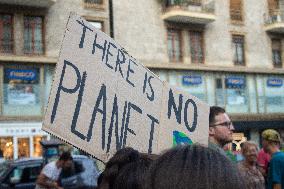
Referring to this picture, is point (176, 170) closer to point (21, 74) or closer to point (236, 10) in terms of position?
point (21, 74)

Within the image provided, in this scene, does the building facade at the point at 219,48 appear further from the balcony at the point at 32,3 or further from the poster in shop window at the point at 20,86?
the poster in shop window at the point at 20,86

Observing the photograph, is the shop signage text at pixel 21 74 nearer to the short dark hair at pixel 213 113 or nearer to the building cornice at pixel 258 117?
the building cornice at pixel 258 117

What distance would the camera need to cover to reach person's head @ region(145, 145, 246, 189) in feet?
4.44

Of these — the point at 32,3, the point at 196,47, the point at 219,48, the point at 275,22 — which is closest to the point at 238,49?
the point at 219,48

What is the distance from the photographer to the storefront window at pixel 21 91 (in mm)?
A: 19109

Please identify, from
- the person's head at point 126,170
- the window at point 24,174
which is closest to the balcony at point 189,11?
the window at point 24,174

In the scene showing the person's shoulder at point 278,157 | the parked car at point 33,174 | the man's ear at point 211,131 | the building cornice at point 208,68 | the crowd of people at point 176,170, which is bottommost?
the parked car at point 33,174

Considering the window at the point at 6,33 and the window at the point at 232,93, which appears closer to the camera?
the window at the point at 6,33

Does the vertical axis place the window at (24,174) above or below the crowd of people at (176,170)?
below

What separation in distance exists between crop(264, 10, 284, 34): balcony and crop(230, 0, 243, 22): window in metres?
1.61

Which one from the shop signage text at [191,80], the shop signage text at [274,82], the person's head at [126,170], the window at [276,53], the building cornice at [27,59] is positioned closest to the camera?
the person's head at [126,170]

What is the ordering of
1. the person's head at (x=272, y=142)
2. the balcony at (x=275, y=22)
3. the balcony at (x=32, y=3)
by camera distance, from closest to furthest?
the person's head at (x=272, y=142) → the balcony at (x=32, y=3) → the balcony at (x=275, y=22)

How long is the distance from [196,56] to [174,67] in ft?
5.87

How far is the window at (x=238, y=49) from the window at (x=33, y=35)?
10.4 metres
